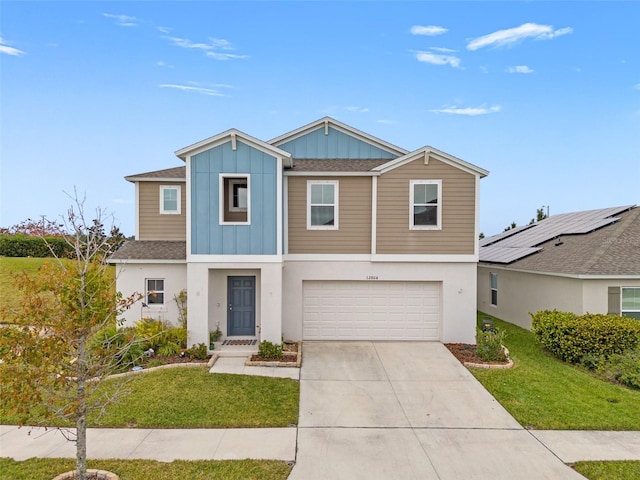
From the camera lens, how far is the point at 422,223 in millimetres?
12766

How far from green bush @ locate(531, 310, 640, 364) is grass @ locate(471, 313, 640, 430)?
480 millimetres

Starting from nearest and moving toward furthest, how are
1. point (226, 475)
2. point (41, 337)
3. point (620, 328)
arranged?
point (41, 337)
point (226, 475)
point (620, 328)

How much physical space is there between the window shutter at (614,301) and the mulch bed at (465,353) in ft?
15.8

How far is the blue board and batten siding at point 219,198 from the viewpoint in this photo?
11.3 m

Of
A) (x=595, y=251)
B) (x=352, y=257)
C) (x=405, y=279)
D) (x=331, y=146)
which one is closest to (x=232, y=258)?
(x=352, y=257)

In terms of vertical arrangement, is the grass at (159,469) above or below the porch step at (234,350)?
below

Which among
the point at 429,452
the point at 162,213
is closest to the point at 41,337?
the point at 429,452

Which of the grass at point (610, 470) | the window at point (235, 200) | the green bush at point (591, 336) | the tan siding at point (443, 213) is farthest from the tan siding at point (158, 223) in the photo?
the green bush at point (591, 336)

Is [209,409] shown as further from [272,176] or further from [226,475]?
[272,176]

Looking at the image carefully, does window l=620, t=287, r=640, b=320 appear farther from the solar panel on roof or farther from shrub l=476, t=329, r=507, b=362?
shrub l=476, t=329, r=507, b=362

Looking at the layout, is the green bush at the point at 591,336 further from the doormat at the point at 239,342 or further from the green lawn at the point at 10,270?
the green lawn at the point at 10,270

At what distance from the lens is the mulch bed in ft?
36.1

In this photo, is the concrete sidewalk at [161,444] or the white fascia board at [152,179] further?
the white fascia board at [152,179]

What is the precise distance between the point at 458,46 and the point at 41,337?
62.8 ft
